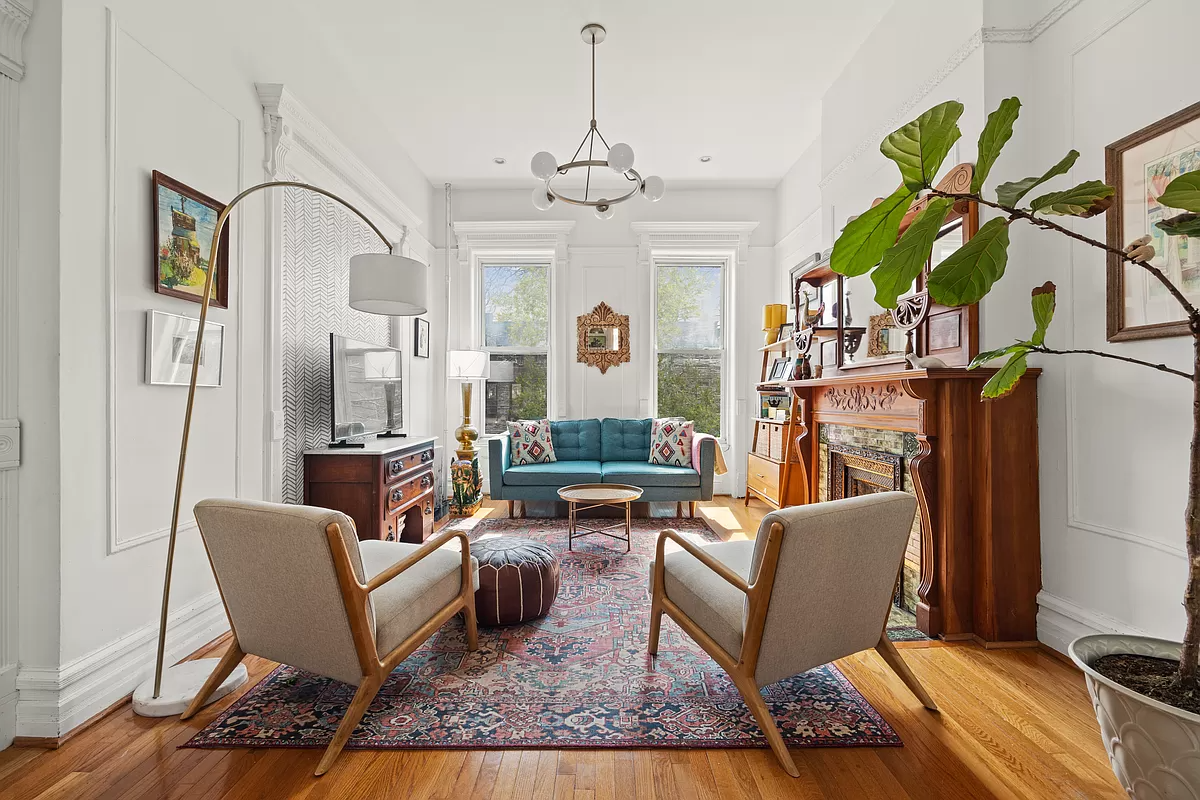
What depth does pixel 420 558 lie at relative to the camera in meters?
1.87

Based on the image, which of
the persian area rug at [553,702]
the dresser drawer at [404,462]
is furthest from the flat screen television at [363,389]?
the persian area rug at [553,702]

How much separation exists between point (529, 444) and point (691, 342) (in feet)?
6.85

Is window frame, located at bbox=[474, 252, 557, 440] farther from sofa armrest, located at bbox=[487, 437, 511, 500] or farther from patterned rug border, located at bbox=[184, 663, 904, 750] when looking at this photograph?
patterned rug border, located at bbox=[184, 663, 904, 750]

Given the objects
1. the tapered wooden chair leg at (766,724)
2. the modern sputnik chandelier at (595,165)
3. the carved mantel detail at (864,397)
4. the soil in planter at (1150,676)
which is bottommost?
the tapered wooden chair leg at (766,724)

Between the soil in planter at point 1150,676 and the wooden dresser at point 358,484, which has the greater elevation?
the wooden dresser at point 358,484

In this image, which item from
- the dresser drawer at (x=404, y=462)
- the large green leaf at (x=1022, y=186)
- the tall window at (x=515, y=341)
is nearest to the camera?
the large green leaf at (x=1022, y=186)

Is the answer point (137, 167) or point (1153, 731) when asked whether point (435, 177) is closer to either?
point (137, 167)

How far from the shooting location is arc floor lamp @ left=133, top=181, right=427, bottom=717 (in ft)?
6.22

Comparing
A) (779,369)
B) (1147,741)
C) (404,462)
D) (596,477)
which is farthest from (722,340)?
(1147,741)

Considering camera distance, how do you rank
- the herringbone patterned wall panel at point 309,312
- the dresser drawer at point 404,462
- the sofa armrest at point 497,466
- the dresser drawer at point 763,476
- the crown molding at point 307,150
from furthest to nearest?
the sofa armrest at point 497,466
the dresser drawer at point 763,476
the dresser drawer at point 404,462
the herringbone patterned wall panel at point 309,312
the crown molding at point 307,150

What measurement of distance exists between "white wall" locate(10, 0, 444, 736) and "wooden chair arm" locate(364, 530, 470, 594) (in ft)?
3.37

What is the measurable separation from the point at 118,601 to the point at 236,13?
2665mm

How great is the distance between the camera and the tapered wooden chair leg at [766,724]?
1.58 m

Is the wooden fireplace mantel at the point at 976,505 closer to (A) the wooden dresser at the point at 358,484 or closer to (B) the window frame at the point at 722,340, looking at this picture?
(A) the wooden dresser at the point at 358,484
